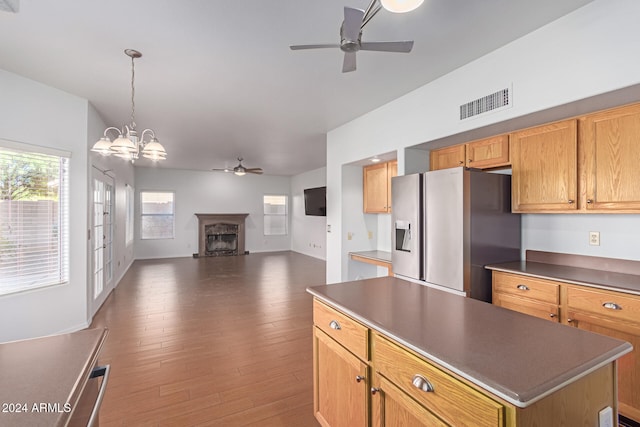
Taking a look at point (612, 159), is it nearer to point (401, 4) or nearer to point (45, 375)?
point (401, 4)

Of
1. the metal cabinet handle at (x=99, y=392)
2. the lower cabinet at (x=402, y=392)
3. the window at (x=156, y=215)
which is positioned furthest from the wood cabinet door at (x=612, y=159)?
the window at (x=156, y=215)

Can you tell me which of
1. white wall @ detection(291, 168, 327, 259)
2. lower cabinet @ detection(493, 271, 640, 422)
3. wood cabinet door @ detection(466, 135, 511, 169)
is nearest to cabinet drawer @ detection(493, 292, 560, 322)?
lower cabinet @ detection(493, 271, 640, 422)

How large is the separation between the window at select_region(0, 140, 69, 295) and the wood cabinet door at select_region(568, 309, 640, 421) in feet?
16.6

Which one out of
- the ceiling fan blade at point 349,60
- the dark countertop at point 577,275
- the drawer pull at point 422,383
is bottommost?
the drawer pull at point 422,383

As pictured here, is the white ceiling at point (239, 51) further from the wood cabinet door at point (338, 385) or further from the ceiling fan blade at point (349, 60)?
the wood cabinet door at point (338, 385)

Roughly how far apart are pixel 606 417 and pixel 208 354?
3004 millimetres

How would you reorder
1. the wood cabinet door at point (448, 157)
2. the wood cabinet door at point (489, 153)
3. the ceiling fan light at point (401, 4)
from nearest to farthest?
the ceiling fan light at point (401, 4), the wood cabinet door at point (489, 153), the wood cabinet door at point (448, 157)

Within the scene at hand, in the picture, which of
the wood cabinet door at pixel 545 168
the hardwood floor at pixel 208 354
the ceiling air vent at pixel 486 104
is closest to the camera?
the hardwood floor at pixel 208 354

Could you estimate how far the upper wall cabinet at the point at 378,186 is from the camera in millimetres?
→ 4223

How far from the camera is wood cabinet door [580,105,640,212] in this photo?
6.79ft

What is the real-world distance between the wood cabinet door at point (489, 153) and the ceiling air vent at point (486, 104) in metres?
0.36

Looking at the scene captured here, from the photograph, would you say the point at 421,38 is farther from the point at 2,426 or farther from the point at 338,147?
the point at 2,426

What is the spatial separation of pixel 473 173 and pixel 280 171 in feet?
25.6

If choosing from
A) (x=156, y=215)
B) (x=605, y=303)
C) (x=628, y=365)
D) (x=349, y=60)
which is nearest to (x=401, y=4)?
(x=349, y=60)
